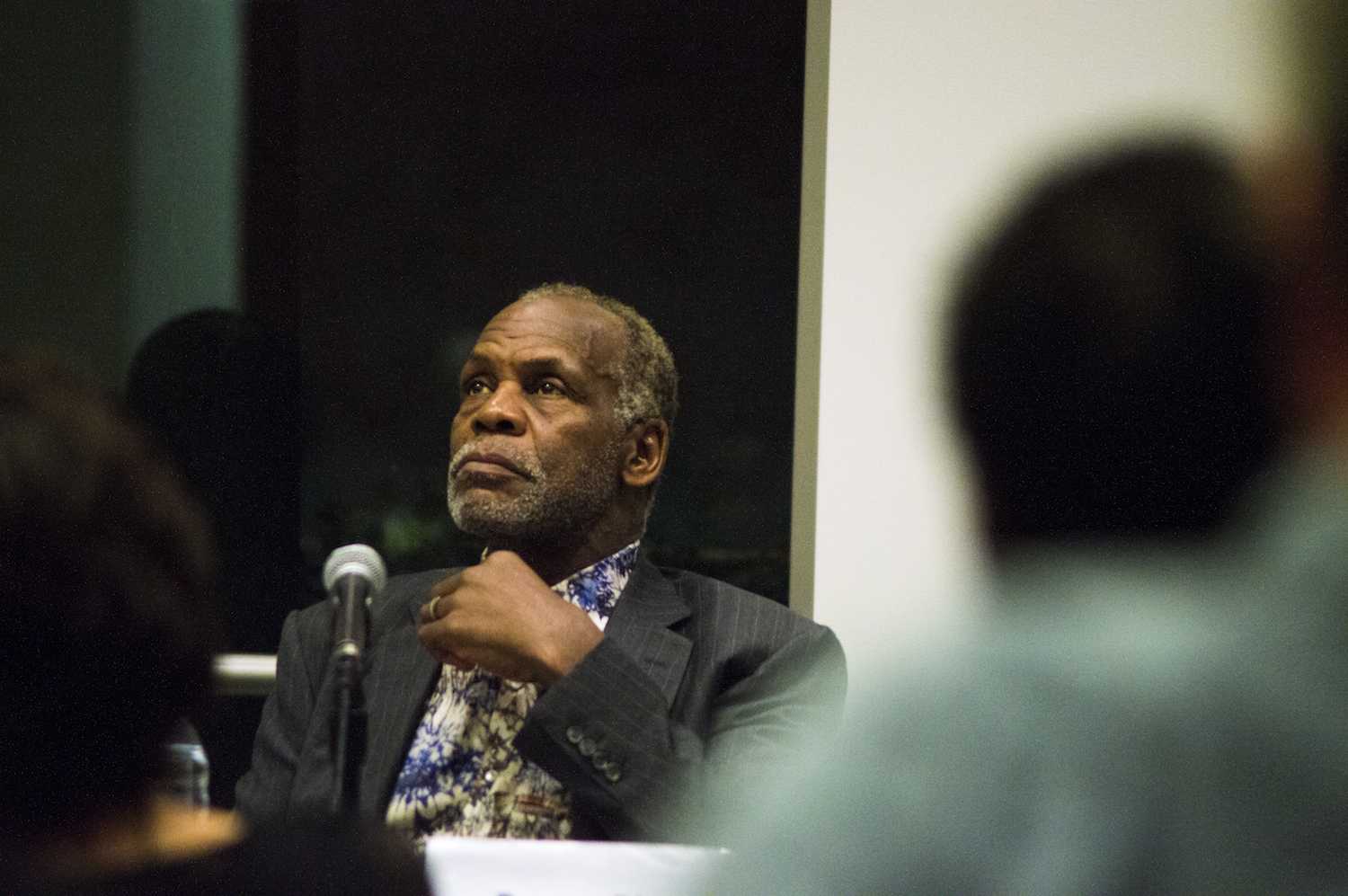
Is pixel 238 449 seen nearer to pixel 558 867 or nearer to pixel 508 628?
pixel 508 628

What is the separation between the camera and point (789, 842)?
63cm

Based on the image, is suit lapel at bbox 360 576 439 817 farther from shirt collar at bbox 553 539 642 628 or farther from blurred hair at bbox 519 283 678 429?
blurred hair at bbox 519 283 678 429

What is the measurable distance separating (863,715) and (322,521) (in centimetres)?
251

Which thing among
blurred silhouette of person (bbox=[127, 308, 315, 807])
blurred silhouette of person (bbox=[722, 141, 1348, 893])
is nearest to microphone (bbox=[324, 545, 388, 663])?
blurred silhouette of person (bbox=[722, 141, 1348, 893])

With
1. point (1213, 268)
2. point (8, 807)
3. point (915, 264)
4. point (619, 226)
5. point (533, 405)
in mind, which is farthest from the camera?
point (619, 226)

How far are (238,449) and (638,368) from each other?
975 millimetres

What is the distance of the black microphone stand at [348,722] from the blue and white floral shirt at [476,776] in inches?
17.2

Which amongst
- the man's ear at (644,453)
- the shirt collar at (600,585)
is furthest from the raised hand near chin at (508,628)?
the man's ear at (644,453)

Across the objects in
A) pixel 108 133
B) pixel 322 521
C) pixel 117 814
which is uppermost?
pixel 108 133

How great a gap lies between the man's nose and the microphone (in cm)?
62

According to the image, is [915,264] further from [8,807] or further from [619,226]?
[8,807]

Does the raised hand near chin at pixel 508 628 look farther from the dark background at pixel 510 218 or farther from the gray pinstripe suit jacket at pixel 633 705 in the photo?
the dark background at pixel 510 218

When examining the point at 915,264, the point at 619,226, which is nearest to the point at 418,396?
the point at 619,226

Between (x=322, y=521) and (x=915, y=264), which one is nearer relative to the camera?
(x=915, y=264)
